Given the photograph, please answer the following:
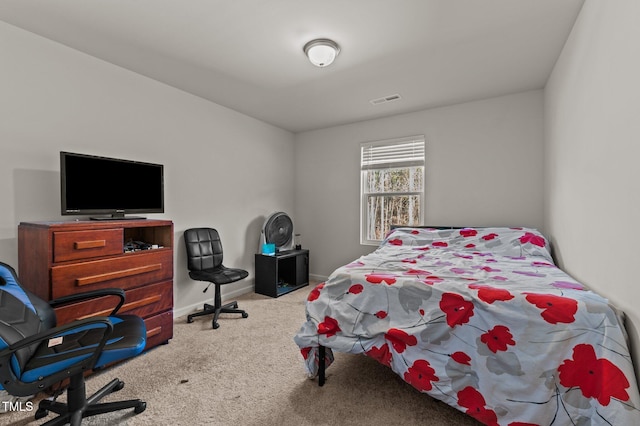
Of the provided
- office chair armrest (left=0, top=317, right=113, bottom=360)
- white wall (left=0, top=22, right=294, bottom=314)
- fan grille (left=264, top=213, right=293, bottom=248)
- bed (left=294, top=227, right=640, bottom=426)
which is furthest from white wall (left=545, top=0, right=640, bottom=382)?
white wall (left=0, top=22, right=294, bottom=314)

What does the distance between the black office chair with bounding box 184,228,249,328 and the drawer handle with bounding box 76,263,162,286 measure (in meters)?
0.61

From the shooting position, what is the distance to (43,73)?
2170 millimetres

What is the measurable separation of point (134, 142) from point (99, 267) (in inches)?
50.8

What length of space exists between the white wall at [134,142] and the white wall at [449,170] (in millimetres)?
719

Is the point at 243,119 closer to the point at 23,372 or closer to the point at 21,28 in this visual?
the point at 21,28

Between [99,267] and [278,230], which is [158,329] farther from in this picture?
[278,230]

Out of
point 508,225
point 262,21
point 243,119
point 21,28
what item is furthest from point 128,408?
point 508,225

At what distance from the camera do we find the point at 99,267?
204cm

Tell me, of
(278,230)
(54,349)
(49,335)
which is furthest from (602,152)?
(278,230)

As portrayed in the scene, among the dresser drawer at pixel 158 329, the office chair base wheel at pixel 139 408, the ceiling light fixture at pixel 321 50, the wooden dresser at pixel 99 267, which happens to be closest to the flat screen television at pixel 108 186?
the wooden dresser at pixel 99 267

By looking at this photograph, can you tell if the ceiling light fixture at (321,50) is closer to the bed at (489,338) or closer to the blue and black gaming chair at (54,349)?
the bed at (489,338)

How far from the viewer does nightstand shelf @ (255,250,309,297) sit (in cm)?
372

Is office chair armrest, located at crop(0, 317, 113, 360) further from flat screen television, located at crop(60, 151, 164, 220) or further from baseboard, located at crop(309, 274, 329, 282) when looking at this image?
baseboard, located at crop(309, 274, 329, 282)

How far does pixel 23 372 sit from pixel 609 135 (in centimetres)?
300
